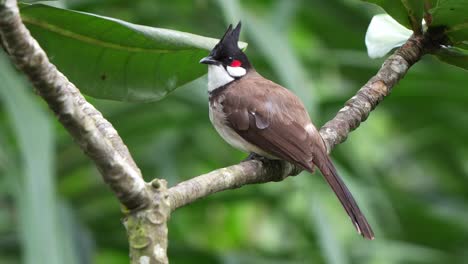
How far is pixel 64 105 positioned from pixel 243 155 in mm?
3022

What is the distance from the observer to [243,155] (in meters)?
4.16

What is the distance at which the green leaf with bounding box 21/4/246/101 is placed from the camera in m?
1.71

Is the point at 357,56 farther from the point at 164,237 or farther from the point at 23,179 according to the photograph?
the point at 164,237

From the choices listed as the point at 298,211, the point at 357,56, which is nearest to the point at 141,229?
the point at 357,56

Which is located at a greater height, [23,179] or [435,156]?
[435,156]

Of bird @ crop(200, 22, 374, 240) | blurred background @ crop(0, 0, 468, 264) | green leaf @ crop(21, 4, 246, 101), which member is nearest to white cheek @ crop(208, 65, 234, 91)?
bird @ crop(200, 22, 374, 240)

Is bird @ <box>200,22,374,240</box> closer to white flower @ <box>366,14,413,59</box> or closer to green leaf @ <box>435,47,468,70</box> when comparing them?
white flower @ <box>366,14,413,59</box>

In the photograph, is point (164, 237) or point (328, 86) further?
point (328, 86)

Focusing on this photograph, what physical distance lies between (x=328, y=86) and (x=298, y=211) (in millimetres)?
896

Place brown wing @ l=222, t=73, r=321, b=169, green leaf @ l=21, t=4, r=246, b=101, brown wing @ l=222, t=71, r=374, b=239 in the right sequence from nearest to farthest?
green leaf @ l=21, t=4, r=246, b=101, brown wing @ l=222, t=71, r=374, b=239, brown wing @ l=222, t=73, r=321, b=169

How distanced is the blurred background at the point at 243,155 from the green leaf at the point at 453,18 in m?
0.97

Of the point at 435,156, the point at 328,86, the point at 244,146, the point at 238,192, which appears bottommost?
the point at 244,146

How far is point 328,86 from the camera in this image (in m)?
4.74

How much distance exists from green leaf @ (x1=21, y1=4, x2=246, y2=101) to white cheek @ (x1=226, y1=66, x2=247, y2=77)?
1120 mm
